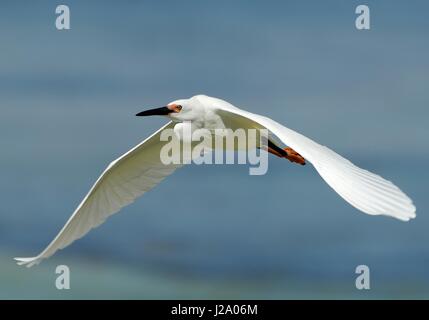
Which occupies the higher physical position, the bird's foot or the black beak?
the black beak

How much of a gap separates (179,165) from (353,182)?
4568 millimetres

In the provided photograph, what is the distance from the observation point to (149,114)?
11.2 m

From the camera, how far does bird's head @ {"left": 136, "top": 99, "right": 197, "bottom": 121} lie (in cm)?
1102

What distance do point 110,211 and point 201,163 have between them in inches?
55.4

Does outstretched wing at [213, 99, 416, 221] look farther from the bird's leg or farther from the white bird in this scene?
the bird's leg

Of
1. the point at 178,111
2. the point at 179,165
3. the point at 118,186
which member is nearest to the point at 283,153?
the point at 179,165

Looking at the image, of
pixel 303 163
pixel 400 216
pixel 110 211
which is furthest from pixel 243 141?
pixel 400 216

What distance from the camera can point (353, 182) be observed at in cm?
786

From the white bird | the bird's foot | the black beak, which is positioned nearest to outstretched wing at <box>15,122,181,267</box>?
the white bird

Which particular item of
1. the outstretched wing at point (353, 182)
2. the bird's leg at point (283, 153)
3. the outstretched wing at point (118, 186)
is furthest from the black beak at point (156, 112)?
the outstretched wing at point (353, 182)

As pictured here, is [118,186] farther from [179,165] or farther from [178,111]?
[178,111]

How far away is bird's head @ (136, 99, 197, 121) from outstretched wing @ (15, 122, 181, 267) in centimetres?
40

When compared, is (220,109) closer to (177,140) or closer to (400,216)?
(177,140)

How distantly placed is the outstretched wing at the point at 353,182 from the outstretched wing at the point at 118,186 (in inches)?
116
